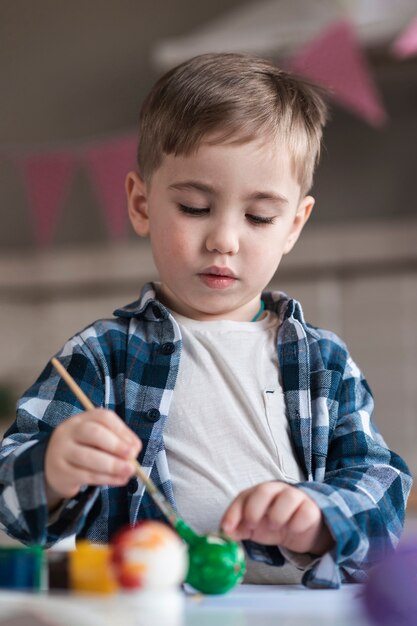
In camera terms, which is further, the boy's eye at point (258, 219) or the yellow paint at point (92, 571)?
the boy's eye at point (258, 219)

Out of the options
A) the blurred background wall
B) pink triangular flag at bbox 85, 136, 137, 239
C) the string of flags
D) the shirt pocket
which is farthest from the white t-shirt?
pink triangular flag at bbox 85, 136, 137, 239

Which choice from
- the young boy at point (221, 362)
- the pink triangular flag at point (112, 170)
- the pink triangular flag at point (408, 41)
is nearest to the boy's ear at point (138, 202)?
the young boy at point (221, 362)

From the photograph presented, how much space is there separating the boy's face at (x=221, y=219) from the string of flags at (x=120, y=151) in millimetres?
1589

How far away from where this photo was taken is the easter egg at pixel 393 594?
0.57 metres

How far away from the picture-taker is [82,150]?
3.07 m

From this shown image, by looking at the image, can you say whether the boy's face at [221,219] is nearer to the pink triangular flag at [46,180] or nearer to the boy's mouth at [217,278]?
the boy's mouth at [217,278]

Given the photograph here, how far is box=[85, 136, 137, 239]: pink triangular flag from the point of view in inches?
116

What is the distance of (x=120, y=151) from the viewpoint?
296 cm

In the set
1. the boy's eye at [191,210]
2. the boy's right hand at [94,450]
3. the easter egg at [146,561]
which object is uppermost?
the boy's eye at [191,210]

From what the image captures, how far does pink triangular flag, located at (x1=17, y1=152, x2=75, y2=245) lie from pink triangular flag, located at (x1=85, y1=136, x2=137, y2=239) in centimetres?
9

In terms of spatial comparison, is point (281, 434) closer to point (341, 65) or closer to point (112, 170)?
point (341, 65)

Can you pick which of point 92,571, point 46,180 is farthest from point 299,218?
point 46,180

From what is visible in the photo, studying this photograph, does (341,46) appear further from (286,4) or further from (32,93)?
(32,93)

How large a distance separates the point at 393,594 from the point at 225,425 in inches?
16.5
